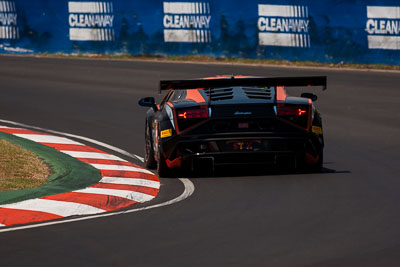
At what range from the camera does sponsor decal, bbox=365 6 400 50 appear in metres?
26.2

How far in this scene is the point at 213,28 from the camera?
2920 cm

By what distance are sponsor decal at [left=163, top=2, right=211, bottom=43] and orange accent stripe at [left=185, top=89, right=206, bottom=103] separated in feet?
57.1

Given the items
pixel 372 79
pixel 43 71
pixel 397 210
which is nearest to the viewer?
pixel 397 210

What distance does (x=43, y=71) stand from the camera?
2672 cm

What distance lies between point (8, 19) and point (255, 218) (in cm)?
2390

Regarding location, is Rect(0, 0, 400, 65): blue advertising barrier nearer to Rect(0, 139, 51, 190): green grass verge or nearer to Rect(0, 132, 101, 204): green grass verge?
Rect(0, 132, 101, 204): green grass verge

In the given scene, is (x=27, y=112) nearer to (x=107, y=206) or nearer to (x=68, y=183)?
(x=68, y=183)

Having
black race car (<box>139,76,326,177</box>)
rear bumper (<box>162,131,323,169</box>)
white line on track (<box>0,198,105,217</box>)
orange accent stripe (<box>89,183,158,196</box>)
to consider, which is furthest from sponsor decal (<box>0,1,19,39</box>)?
white line on track (<box>0,198,105,217</box>)

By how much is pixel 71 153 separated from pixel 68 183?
261cm

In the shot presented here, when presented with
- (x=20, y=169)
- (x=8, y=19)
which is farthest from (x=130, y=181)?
(x=8, y=19)

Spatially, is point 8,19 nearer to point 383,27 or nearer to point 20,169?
point 383,27

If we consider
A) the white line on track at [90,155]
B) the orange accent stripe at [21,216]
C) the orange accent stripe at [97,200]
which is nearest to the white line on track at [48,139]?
the white line on track at [90,155]

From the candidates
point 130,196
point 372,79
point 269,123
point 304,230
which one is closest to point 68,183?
point 130,196

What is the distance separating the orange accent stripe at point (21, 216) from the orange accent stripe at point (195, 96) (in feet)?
9.21
